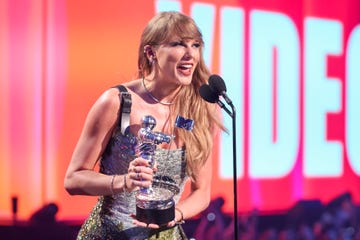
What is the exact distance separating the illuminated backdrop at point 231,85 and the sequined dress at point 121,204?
2.38 feet

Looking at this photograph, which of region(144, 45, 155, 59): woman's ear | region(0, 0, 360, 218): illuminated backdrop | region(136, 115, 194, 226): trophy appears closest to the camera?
region(136, 115, 194, 226): trophy

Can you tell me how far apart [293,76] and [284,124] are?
254 mm

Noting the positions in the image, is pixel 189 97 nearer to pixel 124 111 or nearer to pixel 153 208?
pixel 124 111

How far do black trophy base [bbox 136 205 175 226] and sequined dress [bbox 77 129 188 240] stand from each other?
0.52ft

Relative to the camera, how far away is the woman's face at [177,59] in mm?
1536

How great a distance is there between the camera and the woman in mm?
1488

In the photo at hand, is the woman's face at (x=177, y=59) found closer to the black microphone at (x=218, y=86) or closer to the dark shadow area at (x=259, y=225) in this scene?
the black microphone at (x=218, y=86)

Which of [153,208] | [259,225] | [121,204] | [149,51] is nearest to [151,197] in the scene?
[153,208]

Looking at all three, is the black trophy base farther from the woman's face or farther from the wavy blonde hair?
the woman's face

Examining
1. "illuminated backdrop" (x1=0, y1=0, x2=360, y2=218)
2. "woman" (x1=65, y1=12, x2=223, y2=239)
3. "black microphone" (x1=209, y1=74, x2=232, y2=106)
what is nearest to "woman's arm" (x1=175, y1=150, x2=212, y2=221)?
"woman" (x1=65, y1=12, x2=223, y2=239)

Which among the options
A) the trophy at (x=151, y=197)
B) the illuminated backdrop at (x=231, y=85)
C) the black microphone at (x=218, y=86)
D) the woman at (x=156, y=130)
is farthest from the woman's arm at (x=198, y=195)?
the illuminated backdrop at (x=231, y=85)

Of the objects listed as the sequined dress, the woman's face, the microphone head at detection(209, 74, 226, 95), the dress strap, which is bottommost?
the sequined dress

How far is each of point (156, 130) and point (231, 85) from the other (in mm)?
1229

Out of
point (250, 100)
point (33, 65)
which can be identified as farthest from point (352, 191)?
point (33, 65)
